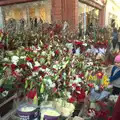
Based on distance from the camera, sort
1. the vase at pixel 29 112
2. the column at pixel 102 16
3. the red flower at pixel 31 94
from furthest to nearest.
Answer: the column at pixel 102 16 < the red flower at pixel 31 94 < the vase at pixel 29 112

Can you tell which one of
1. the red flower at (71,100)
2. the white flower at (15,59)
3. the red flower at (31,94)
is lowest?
the red flower at (71,100)

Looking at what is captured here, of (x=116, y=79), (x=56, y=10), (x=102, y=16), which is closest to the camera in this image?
(x=116, y=79)

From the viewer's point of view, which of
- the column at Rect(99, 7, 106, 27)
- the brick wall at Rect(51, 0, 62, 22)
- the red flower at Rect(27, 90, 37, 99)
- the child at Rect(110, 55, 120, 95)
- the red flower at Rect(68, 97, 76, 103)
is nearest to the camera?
the red flower at Rect(27, 90, 37, 99)

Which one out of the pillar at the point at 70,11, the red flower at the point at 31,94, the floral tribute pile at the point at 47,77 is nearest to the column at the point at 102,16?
the pillar at the point at 70,11

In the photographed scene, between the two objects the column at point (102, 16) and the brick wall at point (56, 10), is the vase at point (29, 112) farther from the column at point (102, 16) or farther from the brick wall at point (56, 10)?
the column at point (102, 16)

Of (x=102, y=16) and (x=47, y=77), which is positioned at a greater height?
(x=102, y=16)

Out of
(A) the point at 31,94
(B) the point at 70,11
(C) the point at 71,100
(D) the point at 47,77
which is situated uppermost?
(B) the point at 70,11

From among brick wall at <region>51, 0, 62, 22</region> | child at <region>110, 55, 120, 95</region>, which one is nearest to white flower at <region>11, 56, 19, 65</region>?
child at <region>110, 55, 120, 95</region>

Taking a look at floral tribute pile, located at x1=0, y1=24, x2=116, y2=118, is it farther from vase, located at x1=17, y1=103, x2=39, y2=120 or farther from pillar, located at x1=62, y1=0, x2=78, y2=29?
pillar, located at x1=62, y1=0, x2=78, y2=29

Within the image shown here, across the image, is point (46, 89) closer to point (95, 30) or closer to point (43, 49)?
point (43, 49)

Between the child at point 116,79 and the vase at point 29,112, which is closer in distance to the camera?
the vase at point 29,112

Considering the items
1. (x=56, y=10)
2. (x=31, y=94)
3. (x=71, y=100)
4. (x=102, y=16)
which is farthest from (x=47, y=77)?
(x=102, y=16)

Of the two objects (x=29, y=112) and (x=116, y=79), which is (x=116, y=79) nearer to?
(x=116, y=79)

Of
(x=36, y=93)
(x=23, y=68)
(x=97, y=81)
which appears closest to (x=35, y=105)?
(x=36, y=93)
